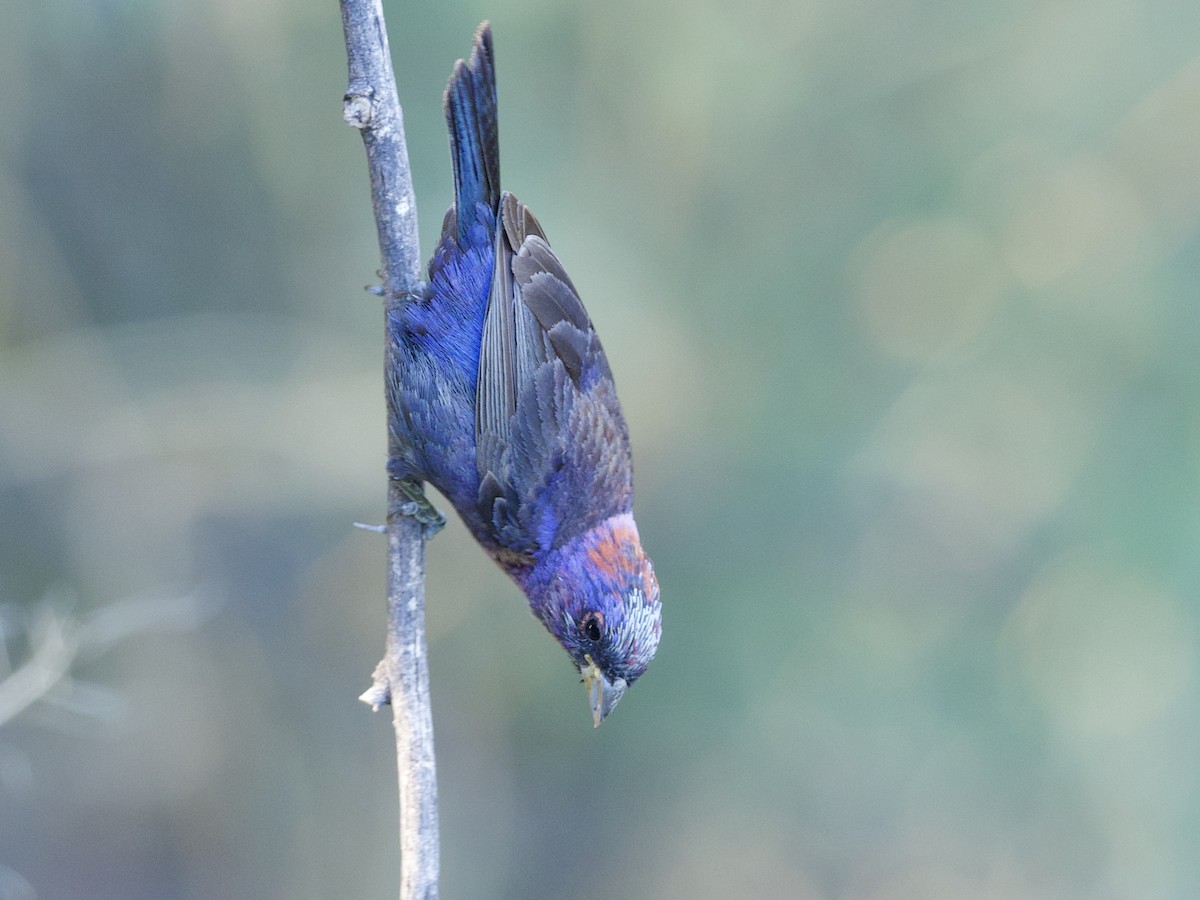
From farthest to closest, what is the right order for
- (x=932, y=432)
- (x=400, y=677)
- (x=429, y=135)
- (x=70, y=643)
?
(x=932, y=432) < (x=429, y=135) < (x=70, y=643) < (x=400, y=677)

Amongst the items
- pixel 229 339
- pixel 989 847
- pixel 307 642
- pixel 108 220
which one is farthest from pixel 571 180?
pixel 989 847

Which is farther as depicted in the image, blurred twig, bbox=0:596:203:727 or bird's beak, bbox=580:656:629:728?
blurred twig, bbox=0:596:203:727

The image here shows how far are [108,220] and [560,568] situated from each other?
327 centimetres

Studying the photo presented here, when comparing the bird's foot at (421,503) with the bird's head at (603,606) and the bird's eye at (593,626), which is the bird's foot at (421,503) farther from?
the bird's eye at (593,626)

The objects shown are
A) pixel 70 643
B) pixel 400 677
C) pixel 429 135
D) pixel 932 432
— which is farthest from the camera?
pixel 932 432

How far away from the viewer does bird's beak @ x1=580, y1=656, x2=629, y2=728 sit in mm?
3316

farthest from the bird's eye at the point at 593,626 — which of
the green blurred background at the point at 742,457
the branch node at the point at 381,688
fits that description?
the green blurred background at the point at 742,457

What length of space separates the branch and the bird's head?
21.1 inches

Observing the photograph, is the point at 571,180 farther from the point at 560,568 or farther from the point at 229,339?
the point at 560,568

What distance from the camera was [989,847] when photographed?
225 inches

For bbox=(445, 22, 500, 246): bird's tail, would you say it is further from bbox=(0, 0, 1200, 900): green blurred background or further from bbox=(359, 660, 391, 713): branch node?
bbox=(0, 0, 1200, 900): green blurred background

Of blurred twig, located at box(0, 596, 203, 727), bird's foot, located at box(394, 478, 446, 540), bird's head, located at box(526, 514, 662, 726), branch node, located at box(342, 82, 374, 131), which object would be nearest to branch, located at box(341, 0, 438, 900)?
branch node, located at box(342, 82, 374, 131)

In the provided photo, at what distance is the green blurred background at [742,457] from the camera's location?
546 centimetres

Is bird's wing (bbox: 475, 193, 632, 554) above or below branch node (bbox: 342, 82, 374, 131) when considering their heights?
below
